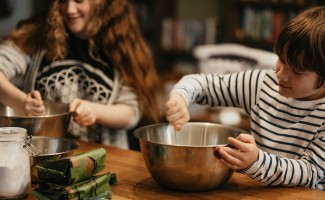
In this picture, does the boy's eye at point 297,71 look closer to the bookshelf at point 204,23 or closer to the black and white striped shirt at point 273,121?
the black and white striped shirt at point 273,121

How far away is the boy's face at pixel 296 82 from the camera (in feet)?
4.56

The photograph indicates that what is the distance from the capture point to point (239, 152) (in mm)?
1284

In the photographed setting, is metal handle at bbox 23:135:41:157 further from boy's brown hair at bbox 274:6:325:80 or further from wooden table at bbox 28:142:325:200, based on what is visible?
boy's brown hair at bbox 274:6:325:80

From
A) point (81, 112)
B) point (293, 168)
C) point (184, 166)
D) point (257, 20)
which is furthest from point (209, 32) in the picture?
point (184, 166)

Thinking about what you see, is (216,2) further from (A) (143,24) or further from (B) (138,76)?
(B) (138,76)

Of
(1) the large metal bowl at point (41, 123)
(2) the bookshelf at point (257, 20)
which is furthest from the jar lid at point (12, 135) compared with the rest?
(2) the bookshelf at point (257, 20)

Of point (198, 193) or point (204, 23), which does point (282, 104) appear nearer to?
point (198, 193)

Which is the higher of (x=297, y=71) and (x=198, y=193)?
(x=297, y=71)

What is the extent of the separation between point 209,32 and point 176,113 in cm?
309

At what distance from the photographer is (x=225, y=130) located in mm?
1470

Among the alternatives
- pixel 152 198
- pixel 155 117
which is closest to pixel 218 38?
pixel 155 117

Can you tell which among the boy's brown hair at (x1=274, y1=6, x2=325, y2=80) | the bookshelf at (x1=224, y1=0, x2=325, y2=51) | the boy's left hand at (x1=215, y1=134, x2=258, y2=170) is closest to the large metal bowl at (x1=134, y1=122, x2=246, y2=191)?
the boy's left hand at (x1=215, y1=134, x2=258, y2=170)

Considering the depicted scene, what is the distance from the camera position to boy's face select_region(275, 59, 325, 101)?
1.39 m

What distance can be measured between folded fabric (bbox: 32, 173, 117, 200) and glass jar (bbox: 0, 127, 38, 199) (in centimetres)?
4
